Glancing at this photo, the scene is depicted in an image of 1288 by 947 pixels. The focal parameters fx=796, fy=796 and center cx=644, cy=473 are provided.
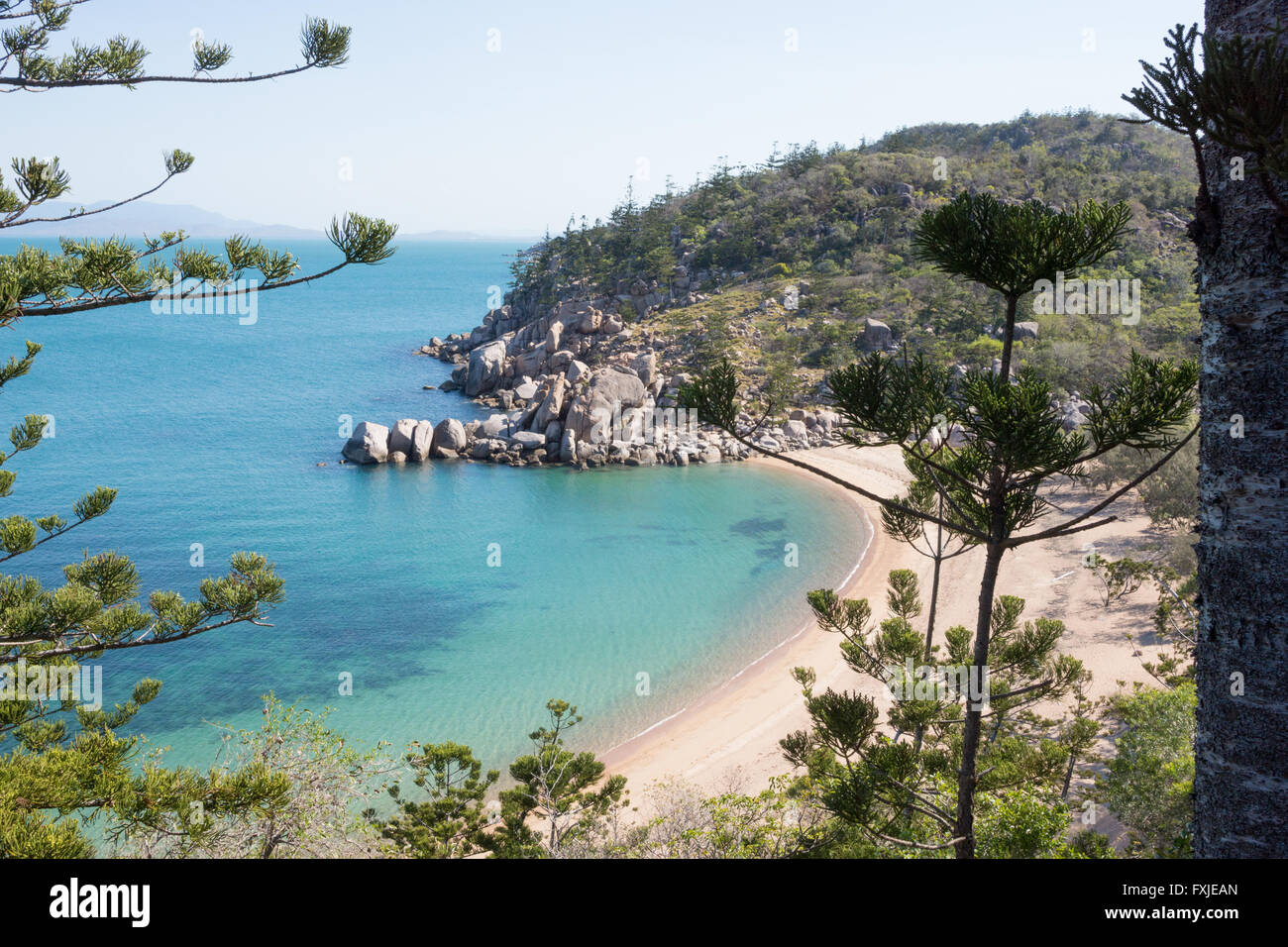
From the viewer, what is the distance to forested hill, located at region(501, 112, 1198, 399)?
3375 cm

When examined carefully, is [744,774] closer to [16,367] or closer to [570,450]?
[16,367]

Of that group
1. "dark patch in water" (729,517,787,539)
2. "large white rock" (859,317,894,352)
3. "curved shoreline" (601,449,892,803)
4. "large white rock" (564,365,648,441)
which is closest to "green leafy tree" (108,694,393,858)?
"curved shoreline" (601,449,892,803)

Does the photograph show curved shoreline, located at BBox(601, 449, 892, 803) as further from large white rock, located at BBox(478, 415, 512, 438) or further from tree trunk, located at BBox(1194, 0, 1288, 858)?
large white rock, located at BBox(478, 415, 512, 438)

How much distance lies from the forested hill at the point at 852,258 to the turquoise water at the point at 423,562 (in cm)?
1030

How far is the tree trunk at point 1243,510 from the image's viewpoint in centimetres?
242

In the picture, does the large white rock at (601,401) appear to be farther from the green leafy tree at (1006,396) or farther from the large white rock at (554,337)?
the green leafy tree at (1006,396)

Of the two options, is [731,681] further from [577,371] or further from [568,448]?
[577,371]

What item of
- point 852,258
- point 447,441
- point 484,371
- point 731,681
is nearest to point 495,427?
point 447,441

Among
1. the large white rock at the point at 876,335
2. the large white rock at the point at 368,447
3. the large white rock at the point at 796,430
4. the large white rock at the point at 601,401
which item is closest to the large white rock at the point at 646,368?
the large white rock at the point at 601,401

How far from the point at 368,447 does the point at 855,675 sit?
21259mm

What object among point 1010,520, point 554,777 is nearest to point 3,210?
point 1010,520

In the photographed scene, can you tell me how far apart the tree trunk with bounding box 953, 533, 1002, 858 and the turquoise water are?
10.6m

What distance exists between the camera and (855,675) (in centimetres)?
1641
